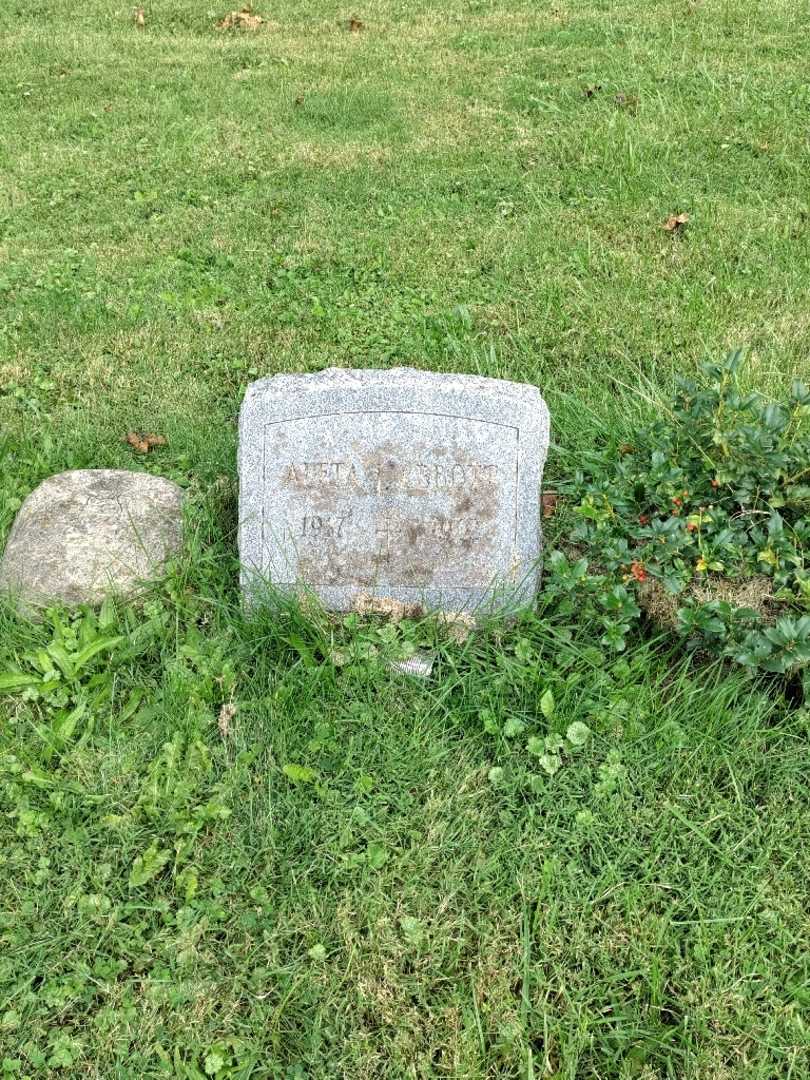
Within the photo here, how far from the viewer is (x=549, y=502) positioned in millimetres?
3318

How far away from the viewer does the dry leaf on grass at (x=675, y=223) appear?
4.89m

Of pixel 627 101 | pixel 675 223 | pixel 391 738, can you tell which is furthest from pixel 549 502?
pixel 627 101

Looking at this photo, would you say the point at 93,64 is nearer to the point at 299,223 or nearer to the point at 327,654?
the point at 299,223

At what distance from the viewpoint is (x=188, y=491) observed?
3.50m

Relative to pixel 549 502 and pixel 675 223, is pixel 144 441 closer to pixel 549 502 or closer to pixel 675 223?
pixel 549 502

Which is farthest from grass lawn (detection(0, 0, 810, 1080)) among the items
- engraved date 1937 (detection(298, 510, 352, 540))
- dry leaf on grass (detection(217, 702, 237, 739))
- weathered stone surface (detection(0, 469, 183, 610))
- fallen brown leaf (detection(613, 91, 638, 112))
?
fallen brown leaf (detection(613, 91, 638, 112))

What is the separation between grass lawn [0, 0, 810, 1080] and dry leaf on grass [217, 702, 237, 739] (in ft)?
0.05

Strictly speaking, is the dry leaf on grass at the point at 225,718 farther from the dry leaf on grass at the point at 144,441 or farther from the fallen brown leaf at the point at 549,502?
the dry leaf on grass at the point at 144,441

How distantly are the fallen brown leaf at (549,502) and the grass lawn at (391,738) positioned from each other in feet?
0.39

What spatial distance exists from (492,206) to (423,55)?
260 centimetres

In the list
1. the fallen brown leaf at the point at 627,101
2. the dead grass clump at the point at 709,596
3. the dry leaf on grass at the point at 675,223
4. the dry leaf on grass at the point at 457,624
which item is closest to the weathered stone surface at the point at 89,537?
the dry leaf on grass at the point at 457,624

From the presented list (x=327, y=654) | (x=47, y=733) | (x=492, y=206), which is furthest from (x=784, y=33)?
(x=47, y=733)

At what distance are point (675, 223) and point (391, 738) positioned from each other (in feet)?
11.4

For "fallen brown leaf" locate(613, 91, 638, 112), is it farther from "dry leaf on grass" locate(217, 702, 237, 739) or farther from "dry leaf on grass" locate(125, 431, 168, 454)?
"dry leaf on grass" locate(217, 702, 237, 739)
